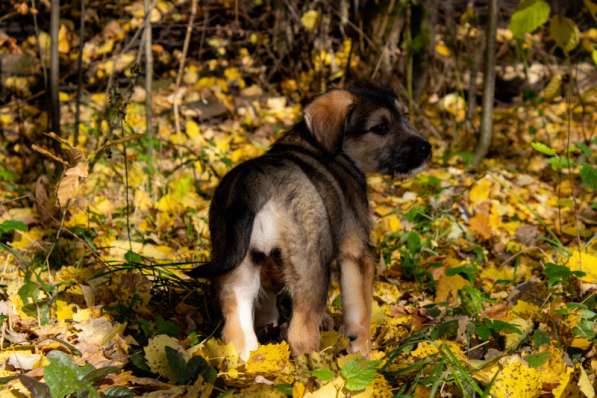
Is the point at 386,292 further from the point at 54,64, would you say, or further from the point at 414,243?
the point at 54,64

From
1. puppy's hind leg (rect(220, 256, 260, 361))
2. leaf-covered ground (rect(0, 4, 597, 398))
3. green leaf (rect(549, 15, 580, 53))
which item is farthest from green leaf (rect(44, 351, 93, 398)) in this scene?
green leaf (rect(549, 15, 580, 53))

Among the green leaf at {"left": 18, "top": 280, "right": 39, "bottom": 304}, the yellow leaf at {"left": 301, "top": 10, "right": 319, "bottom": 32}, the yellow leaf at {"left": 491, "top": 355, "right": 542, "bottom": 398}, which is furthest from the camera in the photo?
the yellow leaf at {"left": 301, "top": 10, "right": 319, "bottom": 32}

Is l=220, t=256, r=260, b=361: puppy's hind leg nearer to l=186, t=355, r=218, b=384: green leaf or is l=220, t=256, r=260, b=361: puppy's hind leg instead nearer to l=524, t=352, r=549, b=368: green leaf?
l=186, t=355, r=218, b=384: green leaf

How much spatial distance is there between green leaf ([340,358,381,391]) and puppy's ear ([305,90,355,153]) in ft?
3.95

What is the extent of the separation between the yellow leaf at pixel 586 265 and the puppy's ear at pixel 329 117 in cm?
144

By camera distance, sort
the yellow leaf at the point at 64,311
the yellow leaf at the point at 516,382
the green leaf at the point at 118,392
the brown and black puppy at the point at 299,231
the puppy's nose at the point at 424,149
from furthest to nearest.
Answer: the puppy's nose at the point at 424,149
the yellow leaf at the point at 64,311
the brown and black puppy at the point at 299,231
the yellow leaf at the point at 516,382
the green leaf at the point at 118,392

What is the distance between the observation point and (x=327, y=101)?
3.75 metres

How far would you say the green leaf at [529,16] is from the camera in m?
3.72

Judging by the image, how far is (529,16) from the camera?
377 centimetres

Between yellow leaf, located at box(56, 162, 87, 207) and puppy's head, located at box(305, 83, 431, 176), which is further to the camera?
puppy's head, located at box(305, 83, 431, 176)

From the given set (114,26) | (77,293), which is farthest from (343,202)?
(114,26)

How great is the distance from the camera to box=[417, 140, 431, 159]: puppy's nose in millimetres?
4004

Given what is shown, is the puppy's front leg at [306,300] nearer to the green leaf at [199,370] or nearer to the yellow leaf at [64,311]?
the green leaf at [199,370]

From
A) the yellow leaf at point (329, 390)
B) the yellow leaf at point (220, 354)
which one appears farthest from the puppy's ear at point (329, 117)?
the yellow leaf at point (329, 390)
